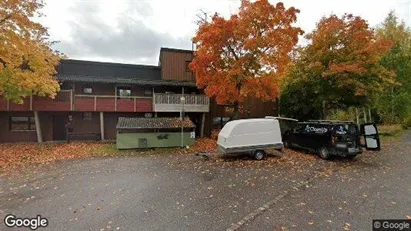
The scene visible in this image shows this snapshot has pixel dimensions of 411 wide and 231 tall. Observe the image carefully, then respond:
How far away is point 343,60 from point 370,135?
262 inches

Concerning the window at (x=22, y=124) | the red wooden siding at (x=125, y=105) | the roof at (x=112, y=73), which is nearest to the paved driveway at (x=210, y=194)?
the red wooden siding at (x=125, y=105)

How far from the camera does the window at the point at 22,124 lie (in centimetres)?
1949

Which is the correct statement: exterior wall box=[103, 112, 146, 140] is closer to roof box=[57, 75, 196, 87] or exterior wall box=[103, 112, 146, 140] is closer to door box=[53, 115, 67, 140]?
roof box=[57, 75, 196, 87]

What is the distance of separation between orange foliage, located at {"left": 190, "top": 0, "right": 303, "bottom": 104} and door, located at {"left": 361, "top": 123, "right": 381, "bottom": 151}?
6.24 meters

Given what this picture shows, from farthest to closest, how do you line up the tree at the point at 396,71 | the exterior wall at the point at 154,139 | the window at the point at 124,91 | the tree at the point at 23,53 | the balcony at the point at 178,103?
the tree at the point at 396,71
the window at the point at 124,91
the balcony at the point at 178,103
the exterior wall at the point at 154,139
the tree at the point at 23,53

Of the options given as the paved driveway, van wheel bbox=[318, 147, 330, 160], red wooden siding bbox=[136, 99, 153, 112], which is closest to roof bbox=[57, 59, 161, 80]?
red wooden siding bbox=[136, 99, 153, 112]

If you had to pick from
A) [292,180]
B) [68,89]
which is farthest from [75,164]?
[292,180]

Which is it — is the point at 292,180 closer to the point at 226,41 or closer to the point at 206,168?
the point at 206,168

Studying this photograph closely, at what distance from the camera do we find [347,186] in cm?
875

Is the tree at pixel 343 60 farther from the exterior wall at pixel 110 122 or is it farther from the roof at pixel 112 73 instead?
the exterior wall at pixel 110 122

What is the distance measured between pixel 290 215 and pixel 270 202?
972mm

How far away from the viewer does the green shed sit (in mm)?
16812

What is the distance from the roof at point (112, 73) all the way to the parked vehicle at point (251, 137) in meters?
10.1

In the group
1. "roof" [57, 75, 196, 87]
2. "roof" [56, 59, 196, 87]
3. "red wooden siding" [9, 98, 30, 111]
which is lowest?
"red wooden siding" [9, 98, 30, 111]
